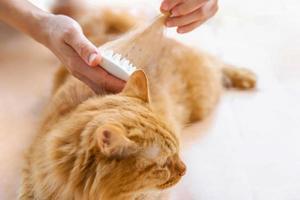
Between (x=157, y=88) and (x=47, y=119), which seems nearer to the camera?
(x=47, y=119)

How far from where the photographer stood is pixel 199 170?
5.69 feet

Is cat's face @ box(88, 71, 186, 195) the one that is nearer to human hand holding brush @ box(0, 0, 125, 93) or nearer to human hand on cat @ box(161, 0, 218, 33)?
human hand holding brush @ box(0, 0, 125, 93)

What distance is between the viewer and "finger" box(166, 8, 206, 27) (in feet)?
5.19

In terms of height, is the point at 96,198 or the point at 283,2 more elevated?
the point at 96,198

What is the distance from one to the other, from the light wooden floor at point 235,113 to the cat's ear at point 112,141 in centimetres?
55

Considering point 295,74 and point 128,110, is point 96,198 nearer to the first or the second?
point 128,110

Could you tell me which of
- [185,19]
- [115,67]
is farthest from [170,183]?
[185,19]

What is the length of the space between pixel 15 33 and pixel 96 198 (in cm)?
129

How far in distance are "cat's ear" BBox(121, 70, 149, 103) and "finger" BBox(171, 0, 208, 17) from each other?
0.33 m

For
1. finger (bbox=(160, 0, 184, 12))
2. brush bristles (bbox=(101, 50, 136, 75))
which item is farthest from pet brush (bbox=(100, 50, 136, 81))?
finger (bbox=(160, 0, 184, 12))

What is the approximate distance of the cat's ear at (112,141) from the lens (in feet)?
3.56

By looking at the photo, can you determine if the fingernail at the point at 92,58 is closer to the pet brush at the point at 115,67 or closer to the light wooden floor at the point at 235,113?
the pet brush at the point at 115,67

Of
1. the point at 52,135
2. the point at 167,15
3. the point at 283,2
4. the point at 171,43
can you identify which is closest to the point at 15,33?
the point at 171,43

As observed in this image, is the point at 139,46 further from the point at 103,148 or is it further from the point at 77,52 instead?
the point at 103,148
